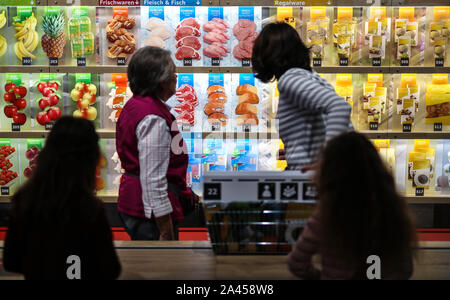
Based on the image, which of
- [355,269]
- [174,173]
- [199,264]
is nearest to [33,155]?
[174,173]

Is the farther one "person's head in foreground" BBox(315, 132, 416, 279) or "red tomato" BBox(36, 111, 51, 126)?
"red tomato" BBox(36, 111, 51, 126)

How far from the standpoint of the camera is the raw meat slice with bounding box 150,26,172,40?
3.65 metres

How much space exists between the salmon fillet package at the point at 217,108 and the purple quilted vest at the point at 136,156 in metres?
1.40

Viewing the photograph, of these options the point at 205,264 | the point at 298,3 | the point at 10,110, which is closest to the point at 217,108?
the point at 298,3

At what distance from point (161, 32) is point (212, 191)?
2422 mm

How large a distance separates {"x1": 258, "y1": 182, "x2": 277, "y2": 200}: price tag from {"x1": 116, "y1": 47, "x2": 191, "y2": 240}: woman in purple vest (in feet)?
2.40

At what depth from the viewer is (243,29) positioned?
362cm

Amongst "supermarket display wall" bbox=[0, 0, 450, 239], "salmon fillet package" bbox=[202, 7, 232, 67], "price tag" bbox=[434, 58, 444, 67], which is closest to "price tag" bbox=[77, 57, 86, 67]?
"supermarket display wall" bbox=[0, 0, 450, 239]

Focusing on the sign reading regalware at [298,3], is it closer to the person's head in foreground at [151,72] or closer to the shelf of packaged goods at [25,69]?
the person's head in foreground at [151,72]

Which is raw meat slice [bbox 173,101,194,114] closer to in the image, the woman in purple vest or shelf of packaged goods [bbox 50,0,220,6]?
shelf of packaged goods [bbox 50,0,220,6]

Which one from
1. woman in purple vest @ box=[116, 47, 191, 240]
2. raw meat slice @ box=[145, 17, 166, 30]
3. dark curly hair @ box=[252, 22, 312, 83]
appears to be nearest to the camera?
dark curly hair @ box=[252, 22, 312, 83]

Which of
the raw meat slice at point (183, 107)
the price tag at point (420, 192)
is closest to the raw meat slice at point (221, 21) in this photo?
the raw meat slice at point (183, 107)

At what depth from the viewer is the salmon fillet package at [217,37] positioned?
11.9 feet
